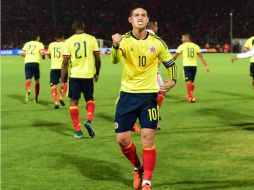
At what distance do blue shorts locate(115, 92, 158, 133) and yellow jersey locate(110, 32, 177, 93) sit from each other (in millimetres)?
75

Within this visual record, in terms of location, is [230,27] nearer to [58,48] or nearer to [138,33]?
[58,48]

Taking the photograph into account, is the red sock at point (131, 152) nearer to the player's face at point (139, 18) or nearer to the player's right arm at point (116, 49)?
the player's right arm at point (116, 49)

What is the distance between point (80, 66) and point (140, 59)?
12.4 ft

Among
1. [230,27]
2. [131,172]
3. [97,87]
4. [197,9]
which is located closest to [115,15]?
[197,9]

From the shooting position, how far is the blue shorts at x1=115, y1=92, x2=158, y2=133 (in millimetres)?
6039

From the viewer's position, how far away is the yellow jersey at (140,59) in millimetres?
5988

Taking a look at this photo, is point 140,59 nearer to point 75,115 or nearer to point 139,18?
point 139,18

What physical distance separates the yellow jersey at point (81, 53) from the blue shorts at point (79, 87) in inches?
3.8

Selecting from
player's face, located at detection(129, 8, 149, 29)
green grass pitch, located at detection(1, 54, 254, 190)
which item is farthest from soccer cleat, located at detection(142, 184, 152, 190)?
player's face, located at detection(129, 8, 149, 29)

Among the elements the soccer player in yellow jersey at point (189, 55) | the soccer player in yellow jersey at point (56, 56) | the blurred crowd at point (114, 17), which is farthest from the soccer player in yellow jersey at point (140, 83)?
the blurred crowd at point (114, 17)

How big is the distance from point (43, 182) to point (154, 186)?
1.42 m

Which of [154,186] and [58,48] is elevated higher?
[58,48]

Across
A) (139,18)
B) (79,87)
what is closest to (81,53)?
(79,87)

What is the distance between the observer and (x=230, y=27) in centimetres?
6209
